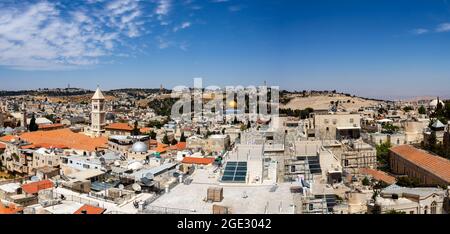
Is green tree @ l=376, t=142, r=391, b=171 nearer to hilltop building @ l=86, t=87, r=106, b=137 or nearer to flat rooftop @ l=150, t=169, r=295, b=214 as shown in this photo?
flat rooftop @ l=150, t=169, r=295, b=214

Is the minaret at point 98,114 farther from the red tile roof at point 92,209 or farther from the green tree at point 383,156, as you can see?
the red tile roof at point 92,209

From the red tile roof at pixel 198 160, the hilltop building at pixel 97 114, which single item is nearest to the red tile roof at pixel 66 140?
the hilltop building at pixel 97 114

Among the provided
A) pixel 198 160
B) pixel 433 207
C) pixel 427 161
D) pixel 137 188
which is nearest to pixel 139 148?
pixel 198 160

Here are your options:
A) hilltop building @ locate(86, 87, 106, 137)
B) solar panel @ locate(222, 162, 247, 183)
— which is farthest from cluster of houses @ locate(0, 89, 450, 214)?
hilltop building @ locate(86, 87, 106, 137)

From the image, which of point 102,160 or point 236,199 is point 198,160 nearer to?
point 102,160
